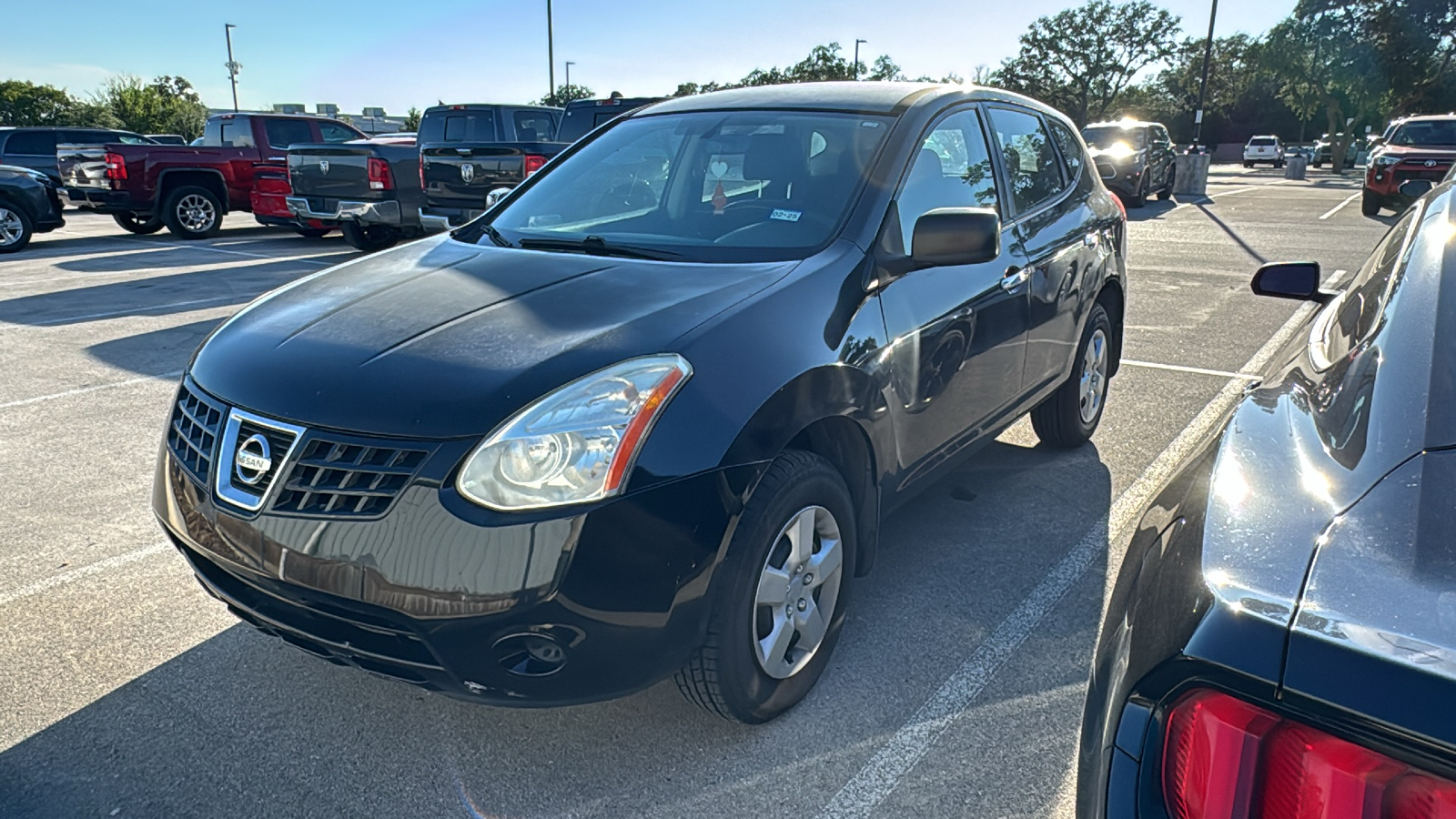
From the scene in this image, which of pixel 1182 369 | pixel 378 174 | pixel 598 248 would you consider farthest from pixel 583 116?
pixel 598 248

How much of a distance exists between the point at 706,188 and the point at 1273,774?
9.20ft

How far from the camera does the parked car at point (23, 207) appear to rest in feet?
42.8

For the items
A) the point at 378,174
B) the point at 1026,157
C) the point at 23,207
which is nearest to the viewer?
the point at 1026,157

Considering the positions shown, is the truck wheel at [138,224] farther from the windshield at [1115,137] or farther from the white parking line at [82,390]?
the windshield at [1115,137]

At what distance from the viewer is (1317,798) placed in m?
1.05

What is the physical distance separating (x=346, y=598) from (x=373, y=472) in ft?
0.94

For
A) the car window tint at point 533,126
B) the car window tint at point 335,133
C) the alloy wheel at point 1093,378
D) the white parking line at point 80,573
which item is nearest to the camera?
the white parking line at point 80,573

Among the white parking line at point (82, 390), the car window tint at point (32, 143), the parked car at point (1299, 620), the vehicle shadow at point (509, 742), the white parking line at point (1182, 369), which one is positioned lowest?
the vehicle shadow at point (509, 742)

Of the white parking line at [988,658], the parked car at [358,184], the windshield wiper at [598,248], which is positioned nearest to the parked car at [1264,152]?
the parked car at [358,184]

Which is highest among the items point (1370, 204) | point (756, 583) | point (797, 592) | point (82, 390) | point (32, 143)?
point (32, 143)

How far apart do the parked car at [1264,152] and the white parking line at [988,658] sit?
5212 centimetres

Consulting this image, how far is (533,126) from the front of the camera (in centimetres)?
1351

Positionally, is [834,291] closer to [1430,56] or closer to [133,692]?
[133,692]

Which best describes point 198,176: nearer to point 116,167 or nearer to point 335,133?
point 116,167
